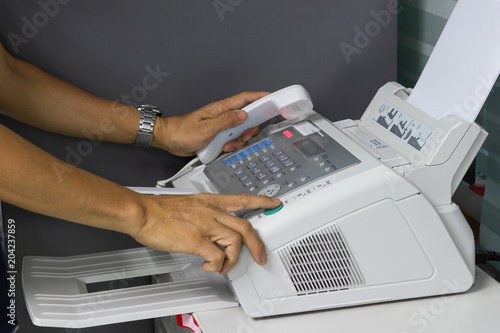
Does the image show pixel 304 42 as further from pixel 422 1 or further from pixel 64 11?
pixel 64 11

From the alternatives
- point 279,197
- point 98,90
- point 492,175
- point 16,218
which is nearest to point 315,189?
point 279,197

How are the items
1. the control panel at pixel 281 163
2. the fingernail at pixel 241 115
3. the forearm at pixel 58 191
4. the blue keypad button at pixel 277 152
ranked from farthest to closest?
the fingernail at pixel 241 115, the blue keypad button at pixel 277 152, the control panel at pixel 281 163, the forearm at pixel 58 191

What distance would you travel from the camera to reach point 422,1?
1.55 m

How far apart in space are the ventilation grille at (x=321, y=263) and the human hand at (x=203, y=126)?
36 cm

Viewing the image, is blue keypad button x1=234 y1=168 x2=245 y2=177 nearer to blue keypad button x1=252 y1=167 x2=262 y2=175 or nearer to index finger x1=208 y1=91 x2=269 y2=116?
blue keypad button x1=252 y1=167 x2=262 y2=175

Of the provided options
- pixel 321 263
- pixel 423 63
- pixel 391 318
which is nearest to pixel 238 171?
pixel 321 263

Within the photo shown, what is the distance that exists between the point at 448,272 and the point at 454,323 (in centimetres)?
9

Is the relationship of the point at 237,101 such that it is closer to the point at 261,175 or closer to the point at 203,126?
the point at 203,126

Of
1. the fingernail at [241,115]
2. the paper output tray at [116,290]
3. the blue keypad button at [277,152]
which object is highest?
the fingernail at [241,115]

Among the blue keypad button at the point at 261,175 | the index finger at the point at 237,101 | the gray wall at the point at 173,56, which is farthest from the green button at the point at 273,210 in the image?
the gray wall at the point at 173,56

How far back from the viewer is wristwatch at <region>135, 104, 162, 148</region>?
1418 mm

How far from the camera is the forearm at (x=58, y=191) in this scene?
99cm

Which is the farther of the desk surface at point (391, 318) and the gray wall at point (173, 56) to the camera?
the gray wall at point (173, 56)

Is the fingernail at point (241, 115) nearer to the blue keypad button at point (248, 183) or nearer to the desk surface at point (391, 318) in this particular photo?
the blue keypad button at point (248, 183)
